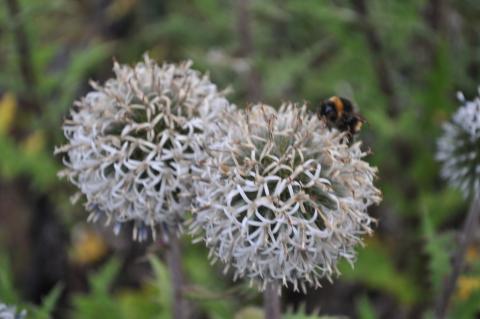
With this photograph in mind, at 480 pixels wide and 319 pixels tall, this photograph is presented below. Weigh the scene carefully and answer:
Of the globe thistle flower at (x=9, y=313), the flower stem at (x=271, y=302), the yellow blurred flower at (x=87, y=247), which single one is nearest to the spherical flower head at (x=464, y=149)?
the flower stem at (x=271, y=302)

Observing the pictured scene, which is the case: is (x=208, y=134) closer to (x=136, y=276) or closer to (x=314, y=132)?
(x=314, y=132)

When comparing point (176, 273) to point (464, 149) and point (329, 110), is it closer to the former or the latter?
point (329, 110)

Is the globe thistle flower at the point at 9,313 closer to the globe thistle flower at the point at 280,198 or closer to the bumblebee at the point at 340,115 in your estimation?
the globe thistle flower at the point at 280,198

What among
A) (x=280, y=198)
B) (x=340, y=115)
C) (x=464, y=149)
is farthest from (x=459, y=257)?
(x=280, y=198)

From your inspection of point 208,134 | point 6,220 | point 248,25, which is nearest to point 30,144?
point 6,220

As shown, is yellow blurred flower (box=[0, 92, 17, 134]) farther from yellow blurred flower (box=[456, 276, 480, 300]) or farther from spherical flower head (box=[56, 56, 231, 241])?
yellow blurred flower (box=[456, 276, 480, 300])

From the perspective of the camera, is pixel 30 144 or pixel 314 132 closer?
pixel 314 132

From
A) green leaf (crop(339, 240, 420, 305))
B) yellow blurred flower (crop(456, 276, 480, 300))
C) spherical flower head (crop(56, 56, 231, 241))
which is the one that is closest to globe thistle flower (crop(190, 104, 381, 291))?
spherical flower head (crop(56, 56, 231, 241))
